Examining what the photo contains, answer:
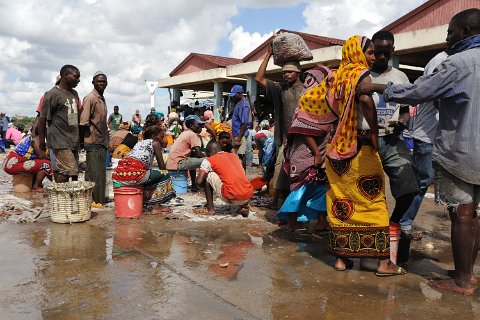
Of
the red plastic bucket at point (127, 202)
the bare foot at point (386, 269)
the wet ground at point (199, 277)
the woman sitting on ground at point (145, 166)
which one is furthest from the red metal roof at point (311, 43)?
the bare foot at point (386, 269)

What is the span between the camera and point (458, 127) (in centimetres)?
344

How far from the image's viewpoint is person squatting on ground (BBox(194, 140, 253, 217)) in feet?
20.0

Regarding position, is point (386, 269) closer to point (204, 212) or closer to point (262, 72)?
point (262, 72)

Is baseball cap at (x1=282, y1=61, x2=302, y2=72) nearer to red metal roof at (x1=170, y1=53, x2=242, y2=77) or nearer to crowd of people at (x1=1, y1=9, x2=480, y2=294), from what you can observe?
crowd of people at (x1=1, y1=9, x2=480, y2=294)

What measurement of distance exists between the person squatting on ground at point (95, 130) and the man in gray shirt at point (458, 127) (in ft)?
14.1

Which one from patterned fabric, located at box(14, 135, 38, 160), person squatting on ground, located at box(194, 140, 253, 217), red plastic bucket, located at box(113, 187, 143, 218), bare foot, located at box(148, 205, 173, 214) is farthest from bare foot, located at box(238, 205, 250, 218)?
Result: patterned fabric, located at box(14, 135, 38, 160)

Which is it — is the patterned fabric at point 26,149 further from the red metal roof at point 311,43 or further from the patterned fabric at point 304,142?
the red metal roof at point 311,43

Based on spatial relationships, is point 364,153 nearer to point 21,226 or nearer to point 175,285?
point 175,285

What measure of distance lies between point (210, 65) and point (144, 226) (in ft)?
63.3

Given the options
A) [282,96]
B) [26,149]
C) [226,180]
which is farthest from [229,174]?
[26,149]

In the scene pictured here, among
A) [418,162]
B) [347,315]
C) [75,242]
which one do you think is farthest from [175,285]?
[418,162]

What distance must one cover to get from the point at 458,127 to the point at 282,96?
8.48 feet

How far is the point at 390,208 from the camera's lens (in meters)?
7.00

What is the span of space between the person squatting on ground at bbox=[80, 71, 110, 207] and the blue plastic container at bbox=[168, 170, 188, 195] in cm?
142
